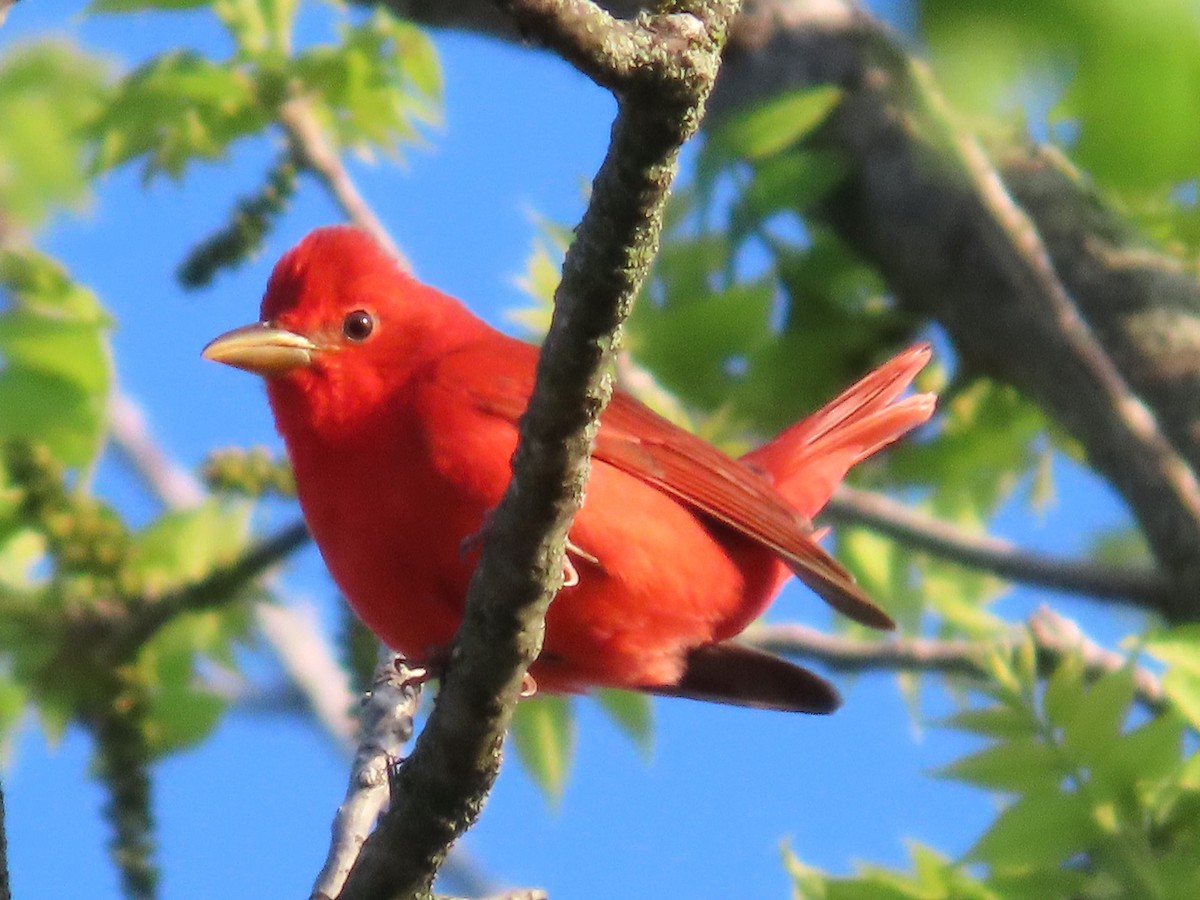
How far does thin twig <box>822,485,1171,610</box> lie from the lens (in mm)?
4715

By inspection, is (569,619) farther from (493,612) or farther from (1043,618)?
(1043,618)

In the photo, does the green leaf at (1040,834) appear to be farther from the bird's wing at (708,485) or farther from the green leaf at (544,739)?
the green leaf at (544,739)

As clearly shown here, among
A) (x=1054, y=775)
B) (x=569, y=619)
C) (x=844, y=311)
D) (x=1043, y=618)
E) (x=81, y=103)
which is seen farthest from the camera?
(x=81, y=103)

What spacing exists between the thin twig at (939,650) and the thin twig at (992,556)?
4.6 inches

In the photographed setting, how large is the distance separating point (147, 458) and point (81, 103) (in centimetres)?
212

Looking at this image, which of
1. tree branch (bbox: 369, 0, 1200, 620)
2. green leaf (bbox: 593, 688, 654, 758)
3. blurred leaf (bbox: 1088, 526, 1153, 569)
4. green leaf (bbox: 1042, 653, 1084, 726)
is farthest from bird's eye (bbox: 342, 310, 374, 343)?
blurred leaf (bbox: 1088, 526, 1153, 569)

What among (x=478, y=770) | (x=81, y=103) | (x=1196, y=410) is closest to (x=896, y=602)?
(x=1196, y=410)

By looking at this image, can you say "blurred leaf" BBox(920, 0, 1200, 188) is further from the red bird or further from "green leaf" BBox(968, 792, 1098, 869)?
the red bird

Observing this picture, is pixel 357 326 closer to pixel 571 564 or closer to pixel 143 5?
pixel 571 564

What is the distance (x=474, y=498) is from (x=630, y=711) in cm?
168

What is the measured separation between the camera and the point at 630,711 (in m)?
4.92

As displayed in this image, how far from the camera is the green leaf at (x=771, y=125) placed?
14.9ft

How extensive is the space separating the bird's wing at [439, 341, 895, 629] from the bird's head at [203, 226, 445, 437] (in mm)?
228

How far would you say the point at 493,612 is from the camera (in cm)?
246
